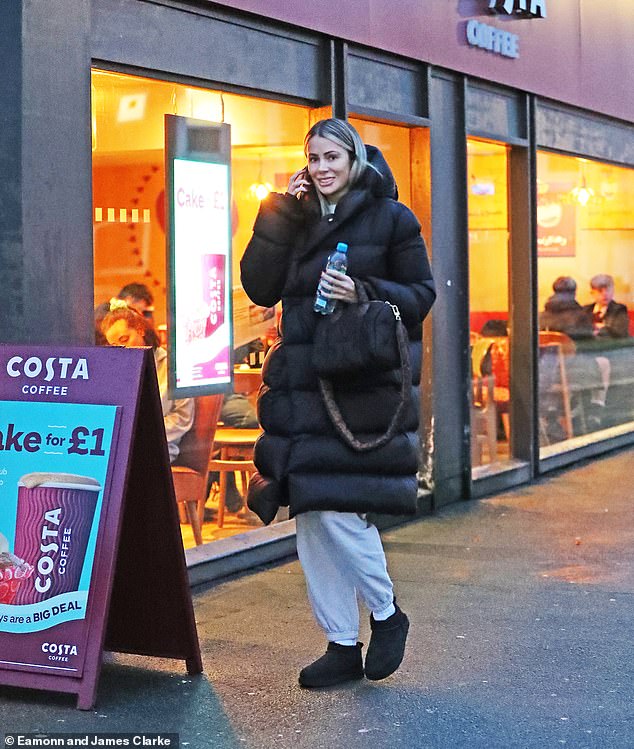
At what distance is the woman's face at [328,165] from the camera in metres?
5.03

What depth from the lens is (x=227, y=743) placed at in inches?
178

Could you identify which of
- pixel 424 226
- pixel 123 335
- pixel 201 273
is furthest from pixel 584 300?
pixel 123 335

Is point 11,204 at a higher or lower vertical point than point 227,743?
higher

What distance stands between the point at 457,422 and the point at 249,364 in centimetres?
227

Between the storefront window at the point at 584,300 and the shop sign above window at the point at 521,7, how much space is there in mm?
1124

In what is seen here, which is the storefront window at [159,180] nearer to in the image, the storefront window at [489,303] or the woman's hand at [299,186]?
the woman's hand at [299,186]

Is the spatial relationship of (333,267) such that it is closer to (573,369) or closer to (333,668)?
(333,668)

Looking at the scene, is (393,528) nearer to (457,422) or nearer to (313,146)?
(457,422)

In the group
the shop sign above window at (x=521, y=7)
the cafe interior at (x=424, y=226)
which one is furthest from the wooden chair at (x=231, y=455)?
the shop sign above window at (x=521, y=7)

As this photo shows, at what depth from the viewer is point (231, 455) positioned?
7488 mm

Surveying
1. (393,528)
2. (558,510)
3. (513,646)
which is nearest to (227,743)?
(513,646)

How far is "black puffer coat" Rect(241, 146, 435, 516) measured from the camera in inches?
197

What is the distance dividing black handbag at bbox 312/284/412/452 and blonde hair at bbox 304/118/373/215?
42cm

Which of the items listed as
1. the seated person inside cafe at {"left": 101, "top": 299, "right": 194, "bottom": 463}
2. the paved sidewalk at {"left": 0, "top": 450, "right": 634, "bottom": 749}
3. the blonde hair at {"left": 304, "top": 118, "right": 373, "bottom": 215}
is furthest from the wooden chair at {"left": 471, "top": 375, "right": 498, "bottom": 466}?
the blonde hair at {"left": 304, "top": 118, "right": 373, "bottom": 215}
